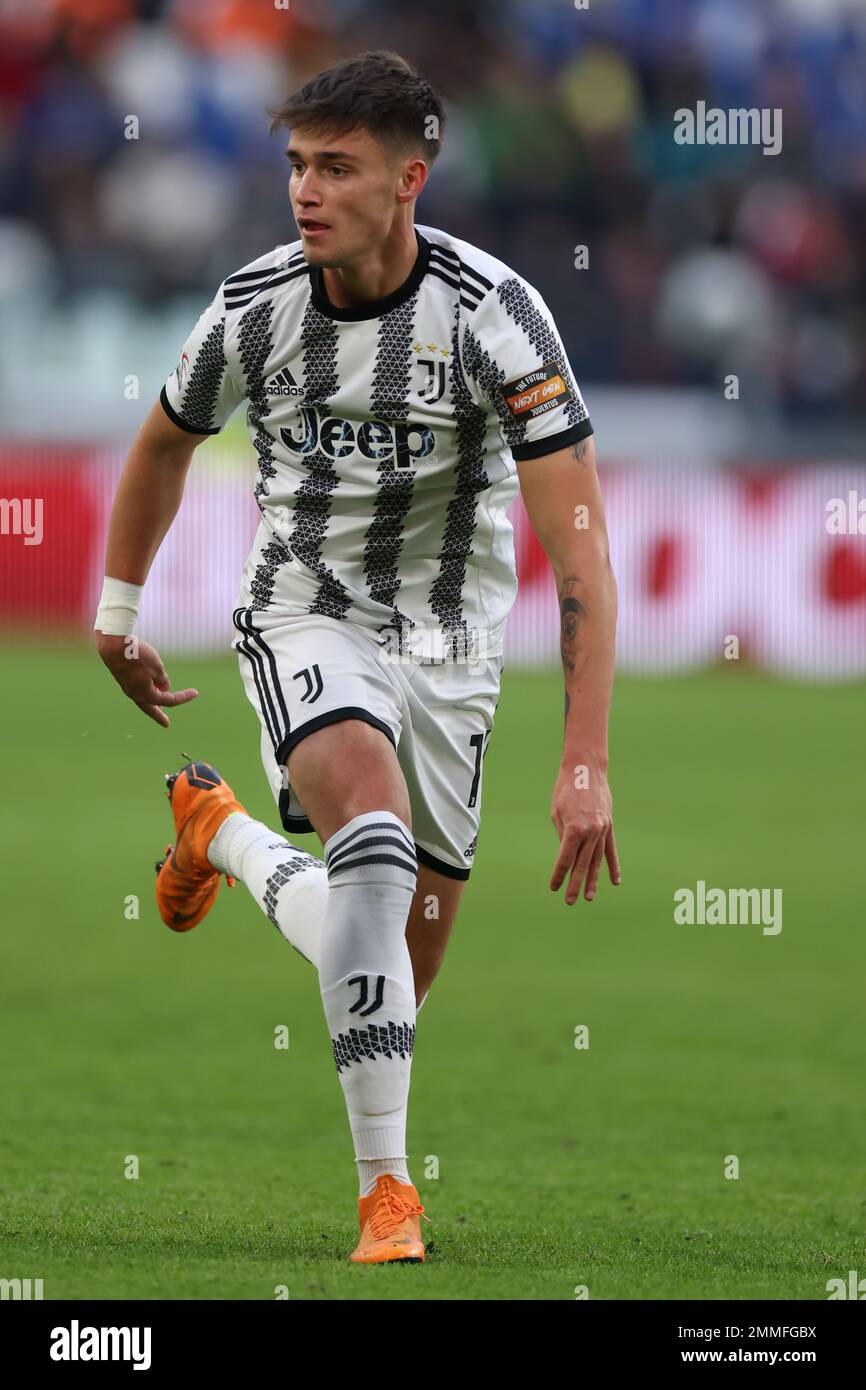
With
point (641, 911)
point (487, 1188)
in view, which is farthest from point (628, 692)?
point (487, 1188)

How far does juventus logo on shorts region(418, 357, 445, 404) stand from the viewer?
15.1 feet

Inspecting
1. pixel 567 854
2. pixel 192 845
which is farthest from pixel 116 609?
pixel 567 854

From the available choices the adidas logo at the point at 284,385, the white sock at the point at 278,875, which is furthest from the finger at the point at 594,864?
the adidas logo at the point at 284,385

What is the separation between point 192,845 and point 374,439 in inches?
50.3

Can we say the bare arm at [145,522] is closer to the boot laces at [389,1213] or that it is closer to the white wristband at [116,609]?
the white wristband at [116,609]

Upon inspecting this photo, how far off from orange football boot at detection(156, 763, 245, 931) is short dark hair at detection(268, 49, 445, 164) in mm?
1736

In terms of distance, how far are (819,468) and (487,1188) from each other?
528 inches

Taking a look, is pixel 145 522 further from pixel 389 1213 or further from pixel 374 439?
pixel 389 1213

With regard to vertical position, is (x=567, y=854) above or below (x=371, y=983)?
above

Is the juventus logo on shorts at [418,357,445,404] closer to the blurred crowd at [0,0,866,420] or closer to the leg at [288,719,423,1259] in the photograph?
the leg at [288,719,423,1259]

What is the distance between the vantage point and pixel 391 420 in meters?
4.64

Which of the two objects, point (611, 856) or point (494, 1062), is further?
point (494, 1062)

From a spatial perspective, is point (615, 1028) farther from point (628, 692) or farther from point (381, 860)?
point (628, 692)

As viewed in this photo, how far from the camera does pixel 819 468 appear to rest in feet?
59.2
